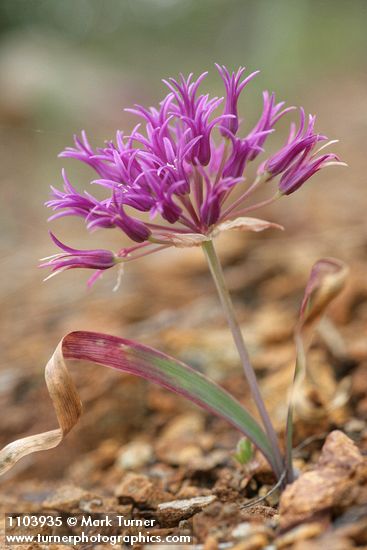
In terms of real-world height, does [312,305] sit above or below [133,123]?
below

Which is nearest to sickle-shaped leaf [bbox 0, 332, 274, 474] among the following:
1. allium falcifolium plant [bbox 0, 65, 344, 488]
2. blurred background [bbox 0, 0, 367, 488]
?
allium falcifolium plant [bbox 0, 65, 344, 488]

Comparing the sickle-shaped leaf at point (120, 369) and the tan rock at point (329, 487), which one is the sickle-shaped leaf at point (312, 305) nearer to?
the sickle-shaped leaf at point (120, 369)

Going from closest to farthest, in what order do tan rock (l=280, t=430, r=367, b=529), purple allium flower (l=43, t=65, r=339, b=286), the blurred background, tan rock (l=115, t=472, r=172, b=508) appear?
tan rock (l=280, t=430, r=367, b=529) < purple allium flower (l=43, t=65, r=339, b=286) < tan rock (l=115, t=472, r=172, b=508) < the blurred background

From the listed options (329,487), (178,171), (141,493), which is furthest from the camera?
(141,493)

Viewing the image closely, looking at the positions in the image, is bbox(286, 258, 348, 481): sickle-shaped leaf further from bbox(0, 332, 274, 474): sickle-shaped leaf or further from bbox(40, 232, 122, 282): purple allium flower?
bbox(40, 232, 122, 282): purple allium flower

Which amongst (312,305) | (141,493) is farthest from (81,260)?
(141,493)

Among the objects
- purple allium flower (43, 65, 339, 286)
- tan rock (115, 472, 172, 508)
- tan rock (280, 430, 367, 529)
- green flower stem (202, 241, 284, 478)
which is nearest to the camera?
tan rock (280, 430, 367, 529)

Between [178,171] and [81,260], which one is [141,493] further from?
[178,171]
